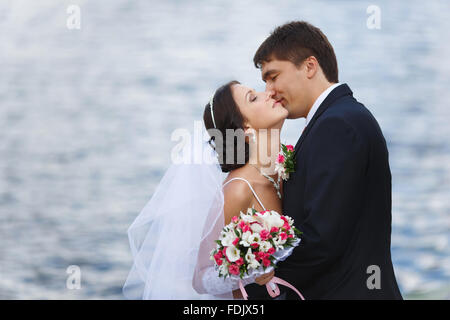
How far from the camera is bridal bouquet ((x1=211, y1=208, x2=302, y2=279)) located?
265 centimetres

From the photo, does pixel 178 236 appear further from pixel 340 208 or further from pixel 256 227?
pixel 340 208

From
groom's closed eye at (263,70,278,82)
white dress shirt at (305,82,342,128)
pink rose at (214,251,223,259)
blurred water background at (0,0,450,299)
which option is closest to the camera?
pink rose at (214,251,223,259)

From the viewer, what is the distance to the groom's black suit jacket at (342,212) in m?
2.76

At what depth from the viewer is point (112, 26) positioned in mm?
16328

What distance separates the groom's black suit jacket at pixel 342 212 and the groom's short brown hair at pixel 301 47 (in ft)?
1.32

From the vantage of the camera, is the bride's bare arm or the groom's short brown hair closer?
the bride's bare arm

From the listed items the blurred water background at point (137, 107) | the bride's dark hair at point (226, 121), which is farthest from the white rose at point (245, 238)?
the blurred water background at point (137, 107)

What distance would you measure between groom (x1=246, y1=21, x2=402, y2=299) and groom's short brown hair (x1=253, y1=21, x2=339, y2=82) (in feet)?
0.82

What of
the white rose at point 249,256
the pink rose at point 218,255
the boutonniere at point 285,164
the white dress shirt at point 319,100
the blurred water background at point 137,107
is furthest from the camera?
the blurred water background at point 137,107

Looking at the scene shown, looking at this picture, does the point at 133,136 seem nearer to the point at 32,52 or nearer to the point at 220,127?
the point at 32,52

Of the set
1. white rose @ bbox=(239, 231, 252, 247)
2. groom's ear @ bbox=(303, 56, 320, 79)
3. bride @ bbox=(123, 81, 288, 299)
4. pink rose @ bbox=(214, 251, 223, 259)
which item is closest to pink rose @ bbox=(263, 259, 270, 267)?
white rose @ bbox=(239, 231, 252, 247)

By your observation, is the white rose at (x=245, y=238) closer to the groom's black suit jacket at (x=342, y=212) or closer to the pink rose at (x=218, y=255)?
the pink rose at (x=218, y=255)

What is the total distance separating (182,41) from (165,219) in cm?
1360

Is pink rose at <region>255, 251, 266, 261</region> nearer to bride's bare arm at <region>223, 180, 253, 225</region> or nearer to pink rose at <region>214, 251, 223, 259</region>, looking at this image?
pink rose at <region>214, 251, 223, 259</region>
